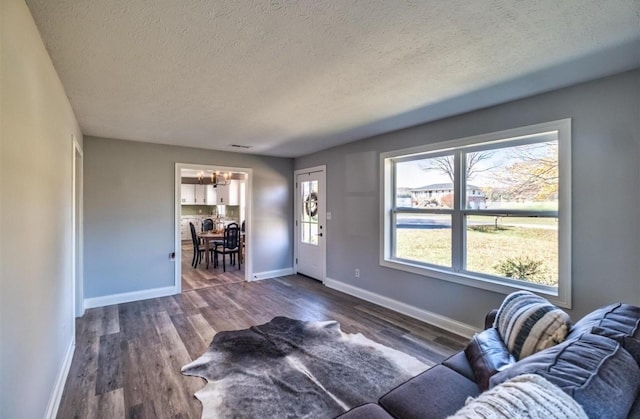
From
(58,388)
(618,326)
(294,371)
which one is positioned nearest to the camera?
(618,326)

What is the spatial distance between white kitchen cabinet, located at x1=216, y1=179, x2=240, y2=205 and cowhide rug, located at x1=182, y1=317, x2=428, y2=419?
719 centimetres

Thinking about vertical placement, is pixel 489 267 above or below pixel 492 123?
below

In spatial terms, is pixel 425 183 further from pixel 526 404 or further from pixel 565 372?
pixel 526 404

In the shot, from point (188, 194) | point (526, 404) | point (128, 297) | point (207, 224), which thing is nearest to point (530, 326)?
point (526, 404)

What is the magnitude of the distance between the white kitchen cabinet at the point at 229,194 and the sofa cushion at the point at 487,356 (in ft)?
29.4

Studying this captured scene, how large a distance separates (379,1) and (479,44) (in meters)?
0.77

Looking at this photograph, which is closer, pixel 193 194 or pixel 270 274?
pixel 270 274

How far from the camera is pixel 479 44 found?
1.75 meters

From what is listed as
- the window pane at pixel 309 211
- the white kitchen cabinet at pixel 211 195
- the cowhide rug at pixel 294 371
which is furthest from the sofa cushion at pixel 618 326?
the white kitchen cabinet at pixel 211 195

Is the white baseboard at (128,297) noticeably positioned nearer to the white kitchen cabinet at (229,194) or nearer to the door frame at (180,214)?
the door frame at (180,214)

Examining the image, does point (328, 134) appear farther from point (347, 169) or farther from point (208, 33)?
point (208, 33)

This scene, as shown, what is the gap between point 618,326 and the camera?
1180mm

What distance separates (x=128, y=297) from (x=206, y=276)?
159 centimetres

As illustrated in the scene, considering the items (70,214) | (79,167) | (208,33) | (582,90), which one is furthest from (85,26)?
(582,90)
